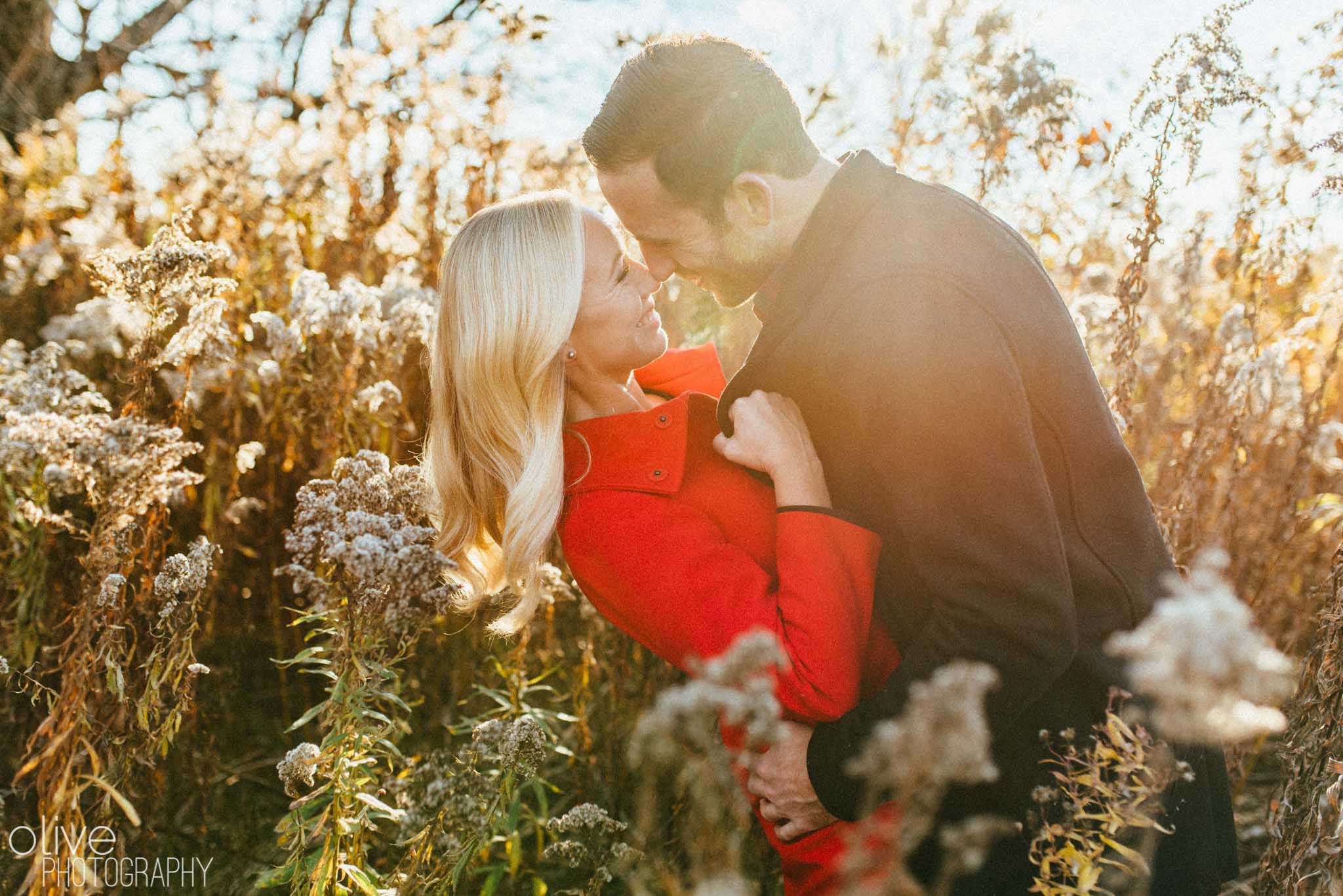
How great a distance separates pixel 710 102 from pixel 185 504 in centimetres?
304

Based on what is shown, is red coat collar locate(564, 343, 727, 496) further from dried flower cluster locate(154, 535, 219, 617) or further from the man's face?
dried flower cluster locate(154, 535, 219, 617)

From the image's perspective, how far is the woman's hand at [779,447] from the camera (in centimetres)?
191

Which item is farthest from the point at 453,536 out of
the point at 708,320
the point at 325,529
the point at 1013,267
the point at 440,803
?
the point at 708,320

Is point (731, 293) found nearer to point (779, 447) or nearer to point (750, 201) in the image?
point (750, 201)

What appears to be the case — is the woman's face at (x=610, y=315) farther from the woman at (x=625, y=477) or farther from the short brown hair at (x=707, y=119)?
the short brown hair at (x=707, y=119)

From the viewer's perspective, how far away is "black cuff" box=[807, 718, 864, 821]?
1.76 metres

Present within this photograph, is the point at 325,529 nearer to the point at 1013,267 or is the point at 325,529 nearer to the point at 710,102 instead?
the point at 710,102

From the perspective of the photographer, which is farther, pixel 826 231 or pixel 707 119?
pixel 707 119

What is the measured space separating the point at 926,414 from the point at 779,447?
38 cm

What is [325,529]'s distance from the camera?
2.29 meters

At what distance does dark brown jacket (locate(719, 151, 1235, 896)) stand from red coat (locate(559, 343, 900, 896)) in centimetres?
9

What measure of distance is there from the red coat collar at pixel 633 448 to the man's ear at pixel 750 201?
0.46 m

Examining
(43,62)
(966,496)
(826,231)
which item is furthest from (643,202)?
(43,62)

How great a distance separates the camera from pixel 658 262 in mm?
2293
